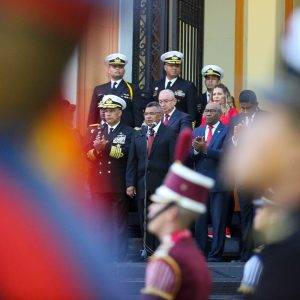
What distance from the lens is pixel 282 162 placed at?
9.80 ft

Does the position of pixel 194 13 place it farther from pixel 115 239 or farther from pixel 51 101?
pixel 51 101

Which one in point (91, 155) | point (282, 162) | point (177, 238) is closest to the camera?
point (282, 162)

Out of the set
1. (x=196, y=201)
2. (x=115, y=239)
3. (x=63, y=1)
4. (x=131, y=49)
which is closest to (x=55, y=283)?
(x=196, y=201)

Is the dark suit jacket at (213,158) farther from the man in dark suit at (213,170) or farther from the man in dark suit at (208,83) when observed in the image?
the man in dark suit at (208,83)

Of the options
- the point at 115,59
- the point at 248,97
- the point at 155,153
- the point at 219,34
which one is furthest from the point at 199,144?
the point at 219,34

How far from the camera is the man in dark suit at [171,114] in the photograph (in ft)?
38.9

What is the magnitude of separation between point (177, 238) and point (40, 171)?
1.97ft

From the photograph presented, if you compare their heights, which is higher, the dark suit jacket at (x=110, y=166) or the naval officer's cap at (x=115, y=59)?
the naval officer's cap at (x=115, y=59)

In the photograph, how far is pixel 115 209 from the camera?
1164 centimetres

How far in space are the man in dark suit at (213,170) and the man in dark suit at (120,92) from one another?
142 cm

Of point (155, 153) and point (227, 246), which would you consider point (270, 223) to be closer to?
point (155, 153)

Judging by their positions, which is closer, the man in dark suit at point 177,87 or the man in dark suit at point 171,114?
the man in dark suit at point 171,114

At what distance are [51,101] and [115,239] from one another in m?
8.48

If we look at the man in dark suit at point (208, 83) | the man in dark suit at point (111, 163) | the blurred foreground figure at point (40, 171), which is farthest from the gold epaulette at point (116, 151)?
the blurred foreground figure at point (40, 171)
